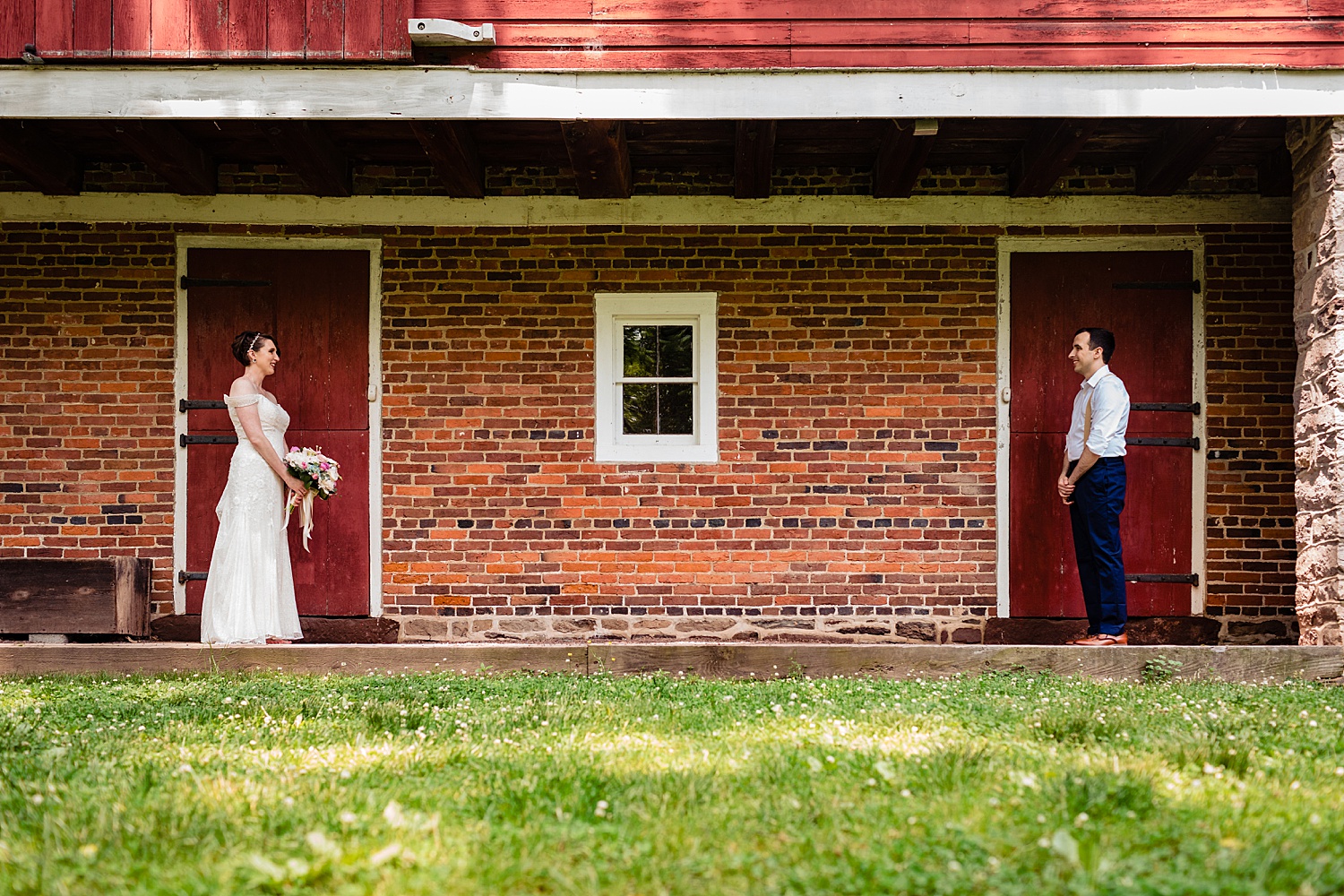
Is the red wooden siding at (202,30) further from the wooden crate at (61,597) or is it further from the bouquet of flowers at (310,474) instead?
the wooden crate at (61,597)

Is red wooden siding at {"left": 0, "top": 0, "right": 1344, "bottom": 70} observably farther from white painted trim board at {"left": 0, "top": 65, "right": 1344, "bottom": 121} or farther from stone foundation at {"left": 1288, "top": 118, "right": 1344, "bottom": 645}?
stone foundation at {"left": 1288, "top": 118, "right": 1344, "bottom": 645}

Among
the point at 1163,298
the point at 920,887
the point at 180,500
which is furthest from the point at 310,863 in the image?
the point at 1163,298

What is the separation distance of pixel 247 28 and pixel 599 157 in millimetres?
1965

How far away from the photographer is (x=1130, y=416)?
6992 millimetres

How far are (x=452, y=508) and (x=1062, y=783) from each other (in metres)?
4.96

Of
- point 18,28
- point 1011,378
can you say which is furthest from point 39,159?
point 1011,378

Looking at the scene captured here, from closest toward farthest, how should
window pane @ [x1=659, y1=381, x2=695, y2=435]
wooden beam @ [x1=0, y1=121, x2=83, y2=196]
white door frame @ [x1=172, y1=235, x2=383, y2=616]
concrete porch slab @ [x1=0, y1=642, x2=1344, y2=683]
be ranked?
concrete porch slab @ [x1=0, y1=642, x2=1344, y2=683], wooden beam @ [x1=0, y1=121, x2=83, y2=196], white door frame @ [x1=172, y1=235, x2=383, y2=616], window pane @ [x1=659, y1=381, x2=695, y2=435]

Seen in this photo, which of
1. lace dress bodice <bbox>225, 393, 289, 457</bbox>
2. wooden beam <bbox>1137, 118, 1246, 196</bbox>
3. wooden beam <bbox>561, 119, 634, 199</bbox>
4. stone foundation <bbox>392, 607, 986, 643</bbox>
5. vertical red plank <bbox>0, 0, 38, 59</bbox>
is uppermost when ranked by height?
vertical red plank <bbox>0, 0, 38, 59</bbox>

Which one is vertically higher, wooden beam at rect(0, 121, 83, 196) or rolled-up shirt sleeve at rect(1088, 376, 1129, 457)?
wooden beam at rect(0, 121, 83, 196)

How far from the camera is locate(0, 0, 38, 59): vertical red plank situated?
5.48 metres

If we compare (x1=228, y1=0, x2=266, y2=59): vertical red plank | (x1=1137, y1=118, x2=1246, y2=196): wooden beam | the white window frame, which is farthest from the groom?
(x1=228, y1=0, x2=266, y2=59): vertical red plank

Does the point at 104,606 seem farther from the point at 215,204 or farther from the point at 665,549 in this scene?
the point at 665,549

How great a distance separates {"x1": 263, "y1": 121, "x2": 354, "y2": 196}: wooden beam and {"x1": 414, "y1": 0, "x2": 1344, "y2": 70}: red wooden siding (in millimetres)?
917

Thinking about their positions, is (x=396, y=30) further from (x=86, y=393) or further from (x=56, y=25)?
(x=86, y=393)
